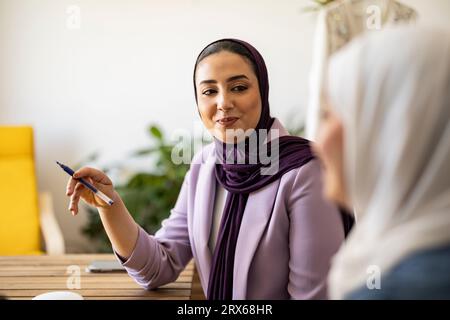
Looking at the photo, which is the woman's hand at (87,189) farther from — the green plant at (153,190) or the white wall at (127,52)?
the green plant at (153,190)

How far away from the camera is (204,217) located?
965 mm

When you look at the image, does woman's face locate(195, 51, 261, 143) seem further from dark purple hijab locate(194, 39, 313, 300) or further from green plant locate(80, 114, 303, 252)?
green plant locate(80, 114, 303, 252)

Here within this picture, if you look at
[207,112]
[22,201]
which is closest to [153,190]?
[22,201]

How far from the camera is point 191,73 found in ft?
3.07

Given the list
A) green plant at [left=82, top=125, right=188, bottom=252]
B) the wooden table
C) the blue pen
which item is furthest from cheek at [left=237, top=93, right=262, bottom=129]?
green plant at [left=82, top=125, right=188, bottom=252]

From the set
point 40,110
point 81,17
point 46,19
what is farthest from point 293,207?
point 40,110

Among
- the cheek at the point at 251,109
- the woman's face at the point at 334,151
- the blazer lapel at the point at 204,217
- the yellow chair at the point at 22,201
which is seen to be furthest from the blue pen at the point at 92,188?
the yellow chair at the point at 22,201

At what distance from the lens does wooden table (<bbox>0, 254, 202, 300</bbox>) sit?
105 centimetres

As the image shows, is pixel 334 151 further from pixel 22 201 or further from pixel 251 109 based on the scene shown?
pixel 22 201

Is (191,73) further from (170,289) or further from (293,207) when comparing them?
(170,289)

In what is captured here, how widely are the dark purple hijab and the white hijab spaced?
340mm

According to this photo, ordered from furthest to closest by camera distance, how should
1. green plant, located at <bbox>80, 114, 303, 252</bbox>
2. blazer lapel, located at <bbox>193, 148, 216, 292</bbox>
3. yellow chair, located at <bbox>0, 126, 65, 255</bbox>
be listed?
green plant, located at <bbox>80, 114, 303, 252</bbox> < yellow chair, located at <bbox>0, 126, 65, 255</bbox> < blazer lapel, located at <bbox>193, 148, 216, 292</bbox>

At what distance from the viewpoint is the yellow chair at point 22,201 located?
1.72 metres

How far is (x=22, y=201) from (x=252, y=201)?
1.16m
